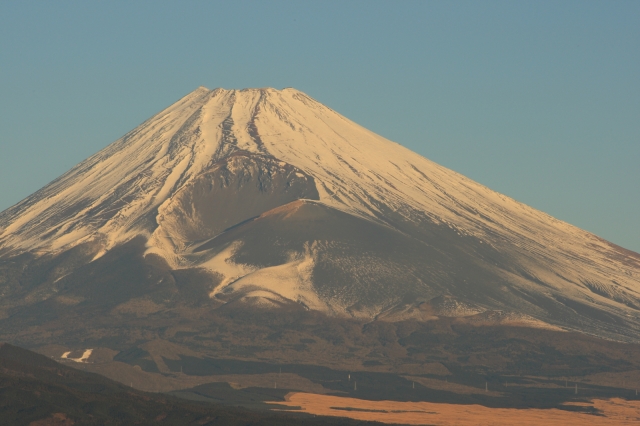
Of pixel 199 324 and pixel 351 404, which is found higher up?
pixel 199 324

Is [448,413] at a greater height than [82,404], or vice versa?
[82,404]

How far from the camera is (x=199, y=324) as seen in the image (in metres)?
188

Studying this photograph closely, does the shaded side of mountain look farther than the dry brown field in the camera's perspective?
No

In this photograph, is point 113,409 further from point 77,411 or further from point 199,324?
point 199,324

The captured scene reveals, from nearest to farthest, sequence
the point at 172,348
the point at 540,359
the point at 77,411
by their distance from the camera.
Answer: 1. the point at 77,411
2. the point at 172,348
3. the point at 540,359

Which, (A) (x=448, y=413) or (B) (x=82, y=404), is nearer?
(B) (x=82, y=404)

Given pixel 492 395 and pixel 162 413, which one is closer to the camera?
pixel 162 413

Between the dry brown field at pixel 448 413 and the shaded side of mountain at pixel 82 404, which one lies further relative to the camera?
the dry brown field at pixel 448 413

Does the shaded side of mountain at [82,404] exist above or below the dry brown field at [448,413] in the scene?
above

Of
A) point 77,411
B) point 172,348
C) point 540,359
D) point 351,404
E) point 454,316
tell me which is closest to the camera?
point 77,411

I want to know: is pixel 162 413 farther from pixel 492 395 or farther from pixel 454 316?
pixel 454 316

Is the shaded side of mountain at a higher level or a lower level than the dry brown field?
higher

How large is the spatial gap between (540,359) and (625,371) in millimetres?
12382

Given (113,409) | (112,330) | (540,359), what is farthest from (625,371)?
(113,409)
